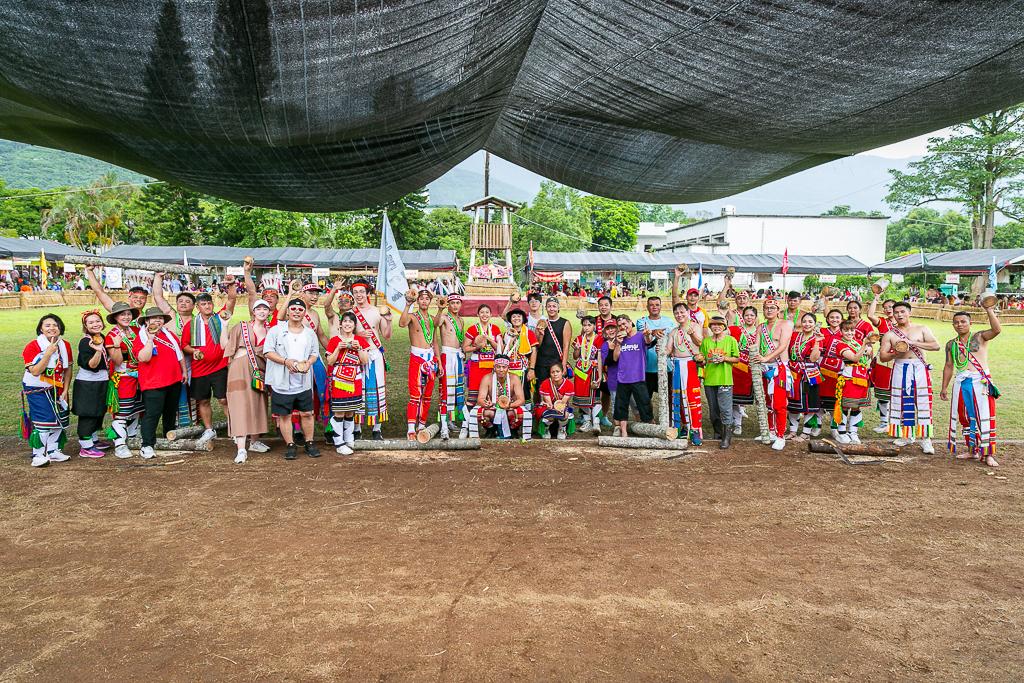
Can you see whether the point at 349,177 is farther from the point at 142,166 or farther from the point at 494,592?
the point at 494,592

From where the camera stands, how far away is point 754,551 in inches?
165

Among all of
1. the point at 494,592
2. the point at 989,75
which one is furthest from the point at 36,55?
the point at 989,75

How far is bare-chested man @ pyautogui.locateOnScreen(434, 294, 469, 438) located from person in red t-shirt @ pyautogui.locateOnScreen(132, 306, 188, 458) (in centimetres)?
292

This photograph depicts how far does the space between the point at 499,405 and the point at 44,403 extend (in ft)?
15.6

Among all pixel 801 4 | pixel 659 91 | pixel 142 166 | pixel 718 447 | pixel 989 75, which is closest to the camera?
pixel 801 4

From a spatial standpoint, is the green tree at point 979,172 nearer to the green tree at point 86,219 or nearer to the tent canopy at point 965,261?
the tent canopy at point 965,261

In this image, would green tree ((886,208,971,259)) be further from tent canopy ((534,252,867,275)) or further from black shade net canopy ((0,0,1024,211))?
black shade net canopy ((0,0,1024,211))

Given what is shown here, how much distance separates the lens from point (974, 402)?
6305mm

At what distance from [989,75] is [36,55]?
6460 mm

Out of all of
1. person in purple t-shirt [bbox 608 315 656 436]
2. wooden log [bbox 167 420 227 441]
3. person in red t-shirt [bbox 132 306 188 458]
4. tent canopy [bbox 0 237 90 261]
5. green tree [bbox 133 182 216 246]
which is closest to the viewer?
person in red t-shirt [bbox 132 306 188 458]

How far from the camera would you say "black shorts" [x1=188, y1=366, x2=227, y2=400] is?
675 centimetres

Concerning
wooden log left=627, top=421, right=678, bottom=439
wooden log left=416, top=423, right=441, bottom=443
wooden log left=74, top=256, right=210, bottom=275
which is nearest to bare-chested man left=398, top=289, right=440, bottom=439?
wooden log left=416, top=423, right=441, bottom=443

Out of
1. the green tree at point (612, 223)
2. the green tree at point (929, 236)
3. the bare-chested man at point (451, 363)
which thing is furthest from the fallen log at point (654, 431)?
the green tree at point (929, 236)

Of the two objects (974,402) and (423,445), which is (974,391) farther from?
(423,445)
